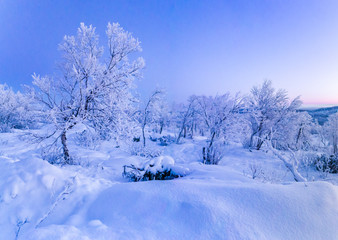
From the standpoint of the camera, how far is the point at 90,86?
5.28 m

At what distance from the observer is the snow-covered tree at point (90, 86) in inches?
208

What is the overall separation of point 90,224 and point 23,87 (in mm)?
6074

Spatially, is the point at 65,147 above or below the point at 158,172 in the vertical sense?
above

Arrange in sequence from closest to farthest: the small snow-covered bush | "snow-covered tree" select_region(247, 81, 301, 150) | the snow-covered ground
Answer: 1. the snow-covered ground
2. the small snow-covered bush
3. "snow-covered tree" select_region(247, 81, 301, 150)

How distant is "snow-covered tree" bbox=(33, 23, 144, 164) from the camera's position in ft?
17.3

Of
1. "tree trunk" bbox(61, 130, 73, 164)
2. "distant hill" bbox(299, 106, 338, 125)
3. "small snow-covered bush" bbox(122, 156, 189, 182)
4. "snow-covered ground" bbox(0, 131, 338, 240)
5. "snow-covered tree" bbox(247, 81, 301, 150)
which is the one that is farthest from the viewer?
"distant hill" bbox(299, 106, 338, 125)

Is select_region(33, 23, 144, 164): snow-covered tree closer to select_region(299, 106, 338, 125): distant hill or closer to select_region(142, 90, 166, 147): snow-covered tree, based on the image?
select_region(142, 90, 166, 147): snow-covered tree

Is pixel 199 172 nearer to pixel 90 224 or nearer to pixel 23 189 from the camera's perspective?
pixel 90 224

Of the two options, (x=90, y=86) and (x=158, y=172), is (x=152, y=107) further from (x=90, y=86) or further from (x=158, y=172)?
(x=158, y=172)

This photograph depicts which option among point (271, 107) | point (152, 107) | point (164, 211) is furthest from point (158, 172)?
point (271, 107)

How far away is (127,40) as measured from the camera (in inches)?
238

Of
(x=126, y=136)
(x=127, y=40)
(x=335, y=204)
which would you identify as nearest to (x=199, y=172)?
(x=335, y=204)

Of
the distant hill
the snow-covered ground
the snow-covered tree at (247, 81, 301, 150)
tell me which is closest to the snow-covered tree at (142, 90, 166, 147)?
the snow-covered tree at (247, 81, 301, 150)

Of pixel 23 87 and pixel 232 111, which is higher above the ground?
pixel 23 87
